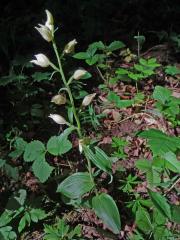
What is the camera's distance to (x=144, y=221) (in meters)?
2.12

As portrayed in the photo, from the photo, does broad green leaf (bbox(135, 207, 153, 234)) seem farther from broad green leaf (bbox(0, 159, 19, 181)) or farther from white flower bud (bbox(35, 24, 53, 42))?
white flower bud (bbox(35, 24, 53, 42))

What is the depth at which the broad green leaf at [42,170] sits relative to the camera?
2111mm

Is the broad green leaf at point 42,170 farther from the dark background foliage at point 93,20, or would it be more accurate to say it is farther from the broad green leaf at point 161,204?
the dark background foliage at point 93,20

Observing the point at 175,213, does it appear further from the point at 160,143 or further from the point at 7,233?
the point at 7,233

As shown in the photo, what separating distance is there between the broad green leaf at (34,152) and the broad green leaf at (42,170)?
0.10 ft

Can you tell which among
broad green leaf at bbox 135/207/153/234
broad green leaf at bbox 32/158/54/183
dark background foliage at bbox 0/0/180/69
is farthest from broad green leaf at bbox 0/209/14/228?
dark background foliage at bbox 0/0/180/69

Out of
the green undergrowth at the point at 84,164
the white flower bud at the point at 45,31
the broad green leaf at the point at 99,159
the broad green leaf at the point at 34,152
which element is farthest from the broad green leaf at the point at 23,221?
the white flower bud at the point at 45,31

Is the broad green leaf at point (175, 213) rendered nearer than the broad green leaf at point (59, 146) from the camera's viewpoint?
Yes

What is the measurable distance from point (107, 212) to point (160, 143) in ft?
1.41

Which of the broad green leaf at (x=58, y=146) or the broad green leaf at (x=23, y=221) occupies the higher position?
the broad green leaf at (x=58, y=146)

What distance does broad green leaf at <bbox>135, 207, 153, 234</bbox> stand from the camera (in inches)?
82.7

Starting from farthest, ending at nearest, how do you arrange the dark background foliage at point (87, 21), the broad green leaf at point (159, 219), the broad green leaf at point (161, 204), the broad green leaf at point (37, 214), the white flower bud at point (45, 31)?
1. the dark background foliage at point (87, 21)
2. the broad green leaf at point (37, 214)
3. the broad green leaf at point (159, 219)
4. the broad green leaf at point (161, 204)
5. the white flower bud at point (45, 31)

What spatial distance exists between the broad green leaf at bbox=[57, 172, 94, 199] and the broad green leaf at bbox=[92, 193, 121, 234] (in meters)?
0.08

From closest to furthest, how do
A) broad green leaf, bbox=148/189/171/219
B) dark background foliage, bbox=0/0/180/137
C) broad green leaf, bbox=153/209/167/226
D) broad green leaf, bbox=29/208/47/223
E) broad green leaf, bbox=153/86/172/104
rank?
1. broad green leaf, bbox=148/189/171/219
2. broad green leaf, bbox=153/209/167/226
3. broad green leaf, bbox=29/208/47/223
4. broad green leaf, bbox=153/86/172/104
5. dark background foliage, bbox=0/0/180/137
